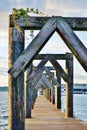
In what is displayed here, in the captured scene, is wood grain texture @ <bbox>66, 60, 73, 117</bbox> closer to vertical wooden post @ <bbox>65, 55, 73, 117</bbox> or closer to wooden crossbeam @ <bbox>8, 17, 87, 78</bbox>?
vertical wooden post @ <bbox>65, 55, 73, 117</bbox>

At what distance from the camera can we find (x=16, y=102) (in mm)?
9680

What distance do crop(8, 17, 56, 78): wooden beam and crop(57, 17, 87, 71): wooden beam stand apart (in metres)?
0.16

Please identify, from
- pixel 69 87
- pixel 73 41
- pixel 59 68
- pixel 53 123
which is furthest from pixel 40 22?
pixel 59 68

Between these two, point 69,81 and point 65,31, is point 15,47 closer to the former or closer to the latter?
point 65,31

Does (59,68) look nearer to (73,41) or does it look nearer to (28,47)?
(28,47)

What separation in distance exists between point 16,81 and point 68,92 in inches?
426

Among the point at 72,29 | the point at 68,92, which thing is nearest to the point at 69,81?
the point at 68,92

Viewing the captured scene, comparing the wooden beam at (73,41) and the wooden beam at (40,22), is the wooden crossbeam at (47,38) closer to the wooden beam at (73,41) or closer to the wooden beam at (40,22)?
the wooden beam at (73,41)

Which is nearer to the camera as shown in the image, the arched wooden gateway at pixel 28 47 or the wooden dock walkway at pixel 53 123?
the arched wooden gateway at pixel 28 47

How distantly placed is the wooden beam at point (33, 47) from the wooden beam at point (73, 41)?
0.54 ft

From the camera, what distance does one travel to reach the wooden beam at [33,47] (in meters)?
9.49

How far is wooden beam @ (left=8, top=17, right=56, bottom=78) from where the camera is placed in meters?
9.49

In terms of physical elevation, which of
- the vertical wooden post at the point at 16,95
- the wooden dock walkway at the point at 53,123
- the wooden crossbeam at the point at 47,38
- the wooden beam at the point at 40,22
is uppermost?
the wooden beam at the point at 40,22

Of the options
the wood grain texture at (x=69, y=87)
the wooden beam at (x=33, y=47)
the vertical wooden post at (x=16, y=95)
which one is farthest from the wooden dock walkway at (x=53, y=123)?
the wooden beam at (x=33, y=47)
